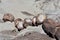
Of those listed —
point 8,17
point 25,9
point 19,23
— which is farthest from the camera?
point 25,9

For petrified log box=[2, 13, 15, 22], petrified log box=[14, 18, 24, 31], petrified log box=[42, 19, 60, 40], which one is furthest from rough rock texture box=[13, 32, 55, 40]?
petrified log box=[2, 13, 15, 22]

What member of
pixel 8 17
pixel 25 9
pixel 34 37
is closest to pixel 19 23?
pixel 8 17

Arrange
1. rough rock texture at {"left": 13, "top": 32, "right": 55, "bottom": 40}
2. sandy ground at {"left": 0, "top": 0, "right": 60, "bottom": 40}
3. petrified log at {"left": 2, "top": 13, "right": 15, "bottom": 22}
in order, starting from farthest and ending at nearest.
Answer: petrified log at {"left": 2, "top": 13, "right": 15, "bottom": 22}
sandy ground at {"left": 0, "top": 0, "right": 60, "bottom": 40}
rough rock texture at {"left": 13, "top": 32, "right": 55, "bottom": 40}

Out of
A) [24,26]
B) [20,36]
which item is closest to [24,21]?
[24,26]

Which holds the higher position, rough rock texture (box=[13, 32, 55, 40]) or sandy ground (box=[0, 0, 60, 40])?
sandy ground (box=[0, 0, 60, 40])

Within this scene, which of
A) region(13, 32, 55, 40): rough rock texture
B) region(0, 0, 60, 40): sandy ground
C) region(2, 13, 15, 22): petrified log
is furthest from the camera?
region(2, 13, 15, 22): petrified log

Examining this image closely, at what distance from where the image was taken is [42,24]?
237 centimetres

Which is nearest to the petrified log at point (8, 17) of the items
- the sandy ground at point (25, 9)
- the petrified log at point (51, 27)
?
the sandy ground at point (25, 9)

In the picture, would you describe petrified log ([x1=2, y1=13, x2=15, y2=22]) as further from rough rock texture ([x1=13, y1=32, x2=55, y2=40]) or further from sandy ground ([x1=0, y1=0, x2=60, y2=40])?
rough rock texture ([x1=13, y1=32, x2=55, y2=40])

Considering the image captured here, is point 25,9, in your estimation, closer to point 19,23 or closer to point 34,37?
point 19,23

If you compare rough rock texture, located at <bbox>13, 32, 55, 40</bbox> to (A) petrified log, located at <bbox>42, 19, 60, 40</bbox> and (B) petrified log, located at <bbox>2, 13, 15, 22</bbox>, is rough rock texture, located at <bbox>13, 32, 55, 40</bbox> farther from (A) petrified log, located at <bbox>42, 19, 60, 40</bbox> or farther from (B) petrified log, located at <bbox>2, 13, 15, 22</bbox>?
(B) petrified log, located at <bbox>2, 13, 15, 22</bbox>

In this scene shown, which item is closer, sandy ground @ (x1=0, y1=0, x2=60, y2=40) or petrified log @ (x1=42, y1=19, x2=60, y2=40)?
petrified log @ (x1=42, y1=19, x2=60, y2=40)

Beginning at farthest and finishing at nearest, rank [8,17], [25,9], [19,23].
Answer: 1. [25,9]
2. [8,17]
3. [19,23]

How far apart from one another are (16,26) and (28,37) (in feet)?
0.99
